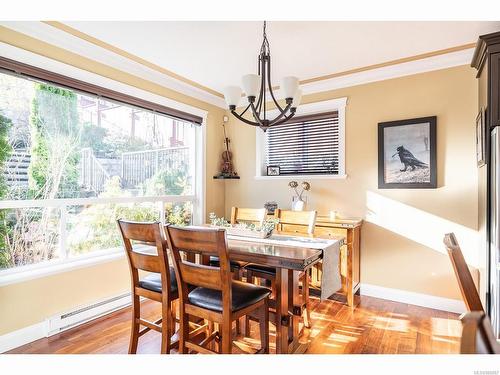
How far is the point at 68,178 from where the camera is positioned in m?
2.67

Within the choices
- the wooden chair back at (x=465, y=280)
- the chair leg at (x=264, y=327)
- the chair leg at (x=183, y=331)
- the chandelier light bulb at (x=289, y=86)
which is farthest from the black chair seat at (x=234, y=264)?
the wooden chair back at (x=465, y=280)

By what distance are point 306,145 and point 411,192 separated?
1366mm

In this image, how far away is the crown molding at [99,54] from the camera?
2.32 metres

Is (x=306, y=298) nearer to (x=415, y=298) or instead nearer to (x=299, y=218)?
(x=299, y=218)

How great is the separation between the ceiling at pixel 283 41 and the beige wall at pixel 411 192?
1.31 ft

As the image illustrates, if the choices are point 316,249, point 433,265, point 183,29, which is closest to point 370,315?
point 433,265

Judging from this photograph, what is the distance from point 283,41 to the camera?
261 cm

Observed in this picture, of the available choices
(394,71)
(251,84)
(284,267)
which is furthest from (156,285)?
(394,71)

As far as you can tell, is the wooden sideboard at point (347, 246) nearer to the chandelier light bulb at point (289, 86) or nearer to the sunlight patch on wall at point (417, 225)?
the sunlight patch on wall at point (417, 225)

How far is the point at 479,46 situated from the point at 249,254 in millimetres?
2347

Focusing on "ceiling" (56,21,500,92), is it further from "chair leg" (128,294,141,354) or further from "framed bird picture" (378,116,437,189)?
"chair leg" (128,294,141,354)

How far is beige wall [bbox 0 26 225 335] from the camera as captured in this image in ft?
7.34

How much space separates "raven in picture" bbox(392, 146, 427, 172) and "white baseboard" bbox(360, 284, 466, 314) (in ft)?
4.31
